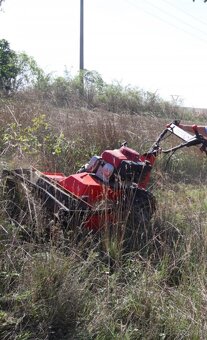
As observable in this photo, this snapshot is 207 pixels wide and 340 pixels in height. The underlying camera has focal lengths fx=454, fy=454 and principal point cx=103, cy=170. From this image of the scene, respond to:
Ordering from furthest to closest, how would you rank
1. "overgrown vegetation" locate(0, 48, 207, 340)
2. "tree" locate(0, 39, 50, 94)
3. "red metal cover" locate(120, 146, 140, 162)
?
1. "tree" locate(0, 39, 50, 94)
2. "red metal cover" locate(120, 146, 140, 162)
3. "overgrown vegetation" locate(0, 48, 207, 340)

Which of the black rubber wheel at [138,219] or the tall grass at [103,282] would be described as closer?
the tall grass at [103,282]

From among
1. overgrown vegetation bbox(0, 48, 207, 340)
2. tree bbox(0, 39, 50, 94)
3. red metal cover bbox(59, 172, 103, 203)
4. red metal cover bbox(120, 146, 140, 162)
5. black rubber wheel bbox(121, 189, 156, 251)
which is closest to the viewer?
overgrown vegetation bbox(0, 48, 207, 340)

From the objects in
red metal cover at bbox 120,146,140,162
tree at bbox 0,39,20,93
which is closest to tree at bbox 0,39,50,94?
tree at bbox 0,39,20,93

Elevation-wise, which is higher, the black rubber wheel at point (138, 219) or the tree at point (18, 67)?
the tree at point (18, 67)

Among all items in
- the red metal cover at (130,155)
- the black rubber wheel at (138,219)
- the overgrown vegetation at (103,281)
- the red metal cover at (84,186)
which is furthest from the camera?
the red metal cover at (130,155)

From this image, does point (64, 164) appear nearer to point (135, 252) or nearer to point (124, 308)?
point (135, 252)

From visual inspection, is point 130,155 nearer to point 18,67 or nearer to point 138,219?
point 138,219

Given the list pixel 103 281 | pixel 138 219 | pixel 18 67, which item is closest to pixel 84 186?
pixel 138 219

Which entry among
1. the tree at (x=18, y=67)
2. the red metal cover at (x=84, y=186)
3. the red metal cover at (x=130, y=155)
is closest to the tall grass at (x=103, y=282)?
the red metal cover at (x=84, y=186)

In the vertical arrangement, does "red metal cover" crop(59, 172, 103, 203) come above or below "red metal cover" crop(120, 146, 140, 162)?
below

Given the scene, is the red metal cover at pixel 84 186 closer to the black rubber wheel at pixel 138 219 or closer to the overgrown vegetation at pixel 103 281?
the black rubber wheel at pixel 138 219

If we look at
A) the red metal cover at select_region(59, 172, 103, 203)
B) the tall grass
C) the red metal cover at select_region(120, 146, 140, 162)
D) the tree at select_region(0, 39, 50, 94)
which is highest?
the tree at select_region(0, 39, 50, 94)

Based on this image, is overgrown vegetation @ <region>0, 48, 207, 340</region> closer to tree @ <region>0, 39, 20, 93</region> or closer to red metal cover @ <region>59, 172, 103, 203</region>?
red metal cover @ <region>59, 172, 103, 203</region>

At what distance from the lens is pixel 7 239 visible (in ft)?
9.97
